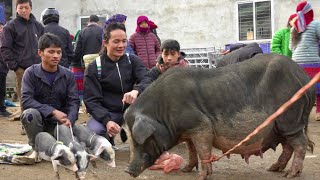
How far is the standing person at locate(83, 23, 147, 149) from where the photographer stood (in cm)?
504

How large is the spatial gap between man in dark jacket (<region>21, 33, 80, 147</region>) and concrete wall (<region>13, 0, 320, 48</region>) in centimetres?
1164

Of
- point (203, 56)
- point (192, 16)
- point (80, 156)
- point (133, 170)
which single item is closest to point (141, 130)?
point (133, 170)

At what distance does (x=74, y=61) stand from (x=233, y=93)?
16.5 ft

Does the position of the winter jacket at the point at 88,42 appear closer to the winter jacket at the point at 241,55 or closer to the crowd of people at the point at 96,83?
the crowd of people at the point at 96,83

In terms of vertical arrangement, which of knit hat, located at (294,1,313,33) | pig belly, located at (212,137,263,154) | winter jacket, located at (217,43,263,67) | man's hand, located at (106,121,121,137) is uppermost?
knit hat, located at (294,1,313,33)

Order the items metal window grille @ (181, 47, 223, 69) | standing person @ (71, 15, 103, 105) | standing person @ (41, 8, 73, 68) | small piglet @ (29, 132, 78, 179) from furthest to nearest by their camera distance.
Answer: metal window grille @ (181, 47, 223, 69), standing person @ (71, 15, 103, 105), standing person @ (41, 8, 73, 68), small piglet @ (29, 132, 78, 179)

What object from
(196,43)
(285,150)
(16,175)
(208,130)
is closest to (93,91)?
(16,175)

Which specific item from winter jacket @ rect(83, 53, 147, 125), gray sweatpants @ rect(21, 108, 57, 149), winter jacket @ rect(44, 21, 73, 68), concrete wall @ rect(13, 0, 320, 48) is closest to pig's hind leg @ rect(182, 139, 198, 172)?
winter jacket @ rect(83, 53, 147, 125)

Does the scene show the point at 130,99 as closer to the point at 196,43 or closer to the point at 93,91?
the point at 93,91

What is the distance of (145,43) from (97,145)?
4.41m

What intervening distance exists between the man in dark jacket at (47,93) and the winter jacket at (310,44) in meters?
4.25

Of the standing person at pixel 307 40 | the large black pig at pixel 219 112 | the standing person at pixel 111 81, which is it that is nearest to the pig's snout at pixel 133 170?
the large black pig at pixel 219 112

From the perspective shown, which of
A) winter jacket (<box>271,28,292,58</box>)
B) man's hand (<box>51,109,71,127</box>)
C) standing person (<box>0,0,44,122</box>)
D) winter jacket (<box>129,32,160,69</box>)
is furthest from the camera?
winter jacket (<box>271,28,292,58</box>)

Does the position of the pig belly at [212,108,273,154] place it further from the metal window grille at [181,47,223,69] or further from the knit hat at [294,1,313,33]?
the metal window grille at [181,47,223,69]
